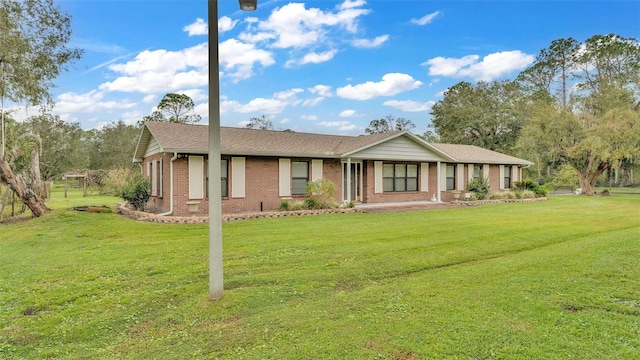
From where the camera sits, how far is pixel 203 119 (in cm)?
4500

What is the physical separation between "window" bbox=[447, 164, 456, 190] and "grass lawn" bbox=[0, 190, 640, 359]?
11.5 metres

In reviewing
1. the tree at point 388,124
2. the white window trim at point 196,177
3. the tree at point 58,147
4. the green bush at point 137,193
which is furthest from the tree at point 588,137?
the tree at point 58,147

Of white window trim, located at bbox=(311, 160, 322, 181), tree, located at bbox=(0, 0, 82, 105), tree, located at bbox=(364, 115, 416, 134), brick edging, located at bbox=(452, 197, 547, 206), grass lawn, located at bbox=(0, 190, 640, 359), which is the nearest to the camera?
grass lawn, located at bbox=(0, 190, 640, 359)

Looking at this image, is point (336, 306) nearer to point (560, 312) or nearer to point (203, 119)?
point (560, 312)

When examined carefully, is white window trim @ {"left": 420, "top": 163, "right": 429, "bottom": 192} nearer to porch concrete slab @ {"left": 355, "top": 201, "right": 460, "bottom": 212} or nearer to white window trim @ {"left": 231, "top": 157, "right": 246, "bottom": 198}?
porch concrete slab @ {"left": 355, "top": 201, "right": 460, "bottom": 212}

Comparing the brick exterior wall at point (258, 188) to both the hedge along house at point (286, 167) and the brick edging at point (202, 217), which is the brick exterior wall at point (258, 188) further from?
the brick edging at point (202, 217)

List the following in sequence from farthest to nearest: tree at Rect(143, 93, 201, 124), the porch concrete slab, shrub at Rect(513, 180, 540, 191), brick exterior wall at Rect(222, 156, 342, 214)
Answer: tree at Rect(143, 93, 201, 124) < shrub at Rect(513, 180, 540, 191) < the porch concrete slab < brick exterior wall at Rect(222, 156, 342, 214)

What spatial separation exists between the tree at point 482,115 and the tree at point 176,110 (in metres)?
29.6

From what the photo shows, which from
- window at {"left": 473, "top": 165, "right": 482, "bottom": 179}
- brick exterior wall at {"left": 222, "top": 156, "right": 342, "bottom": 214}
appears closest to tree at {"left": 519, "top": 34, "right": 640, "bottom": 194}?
window at {"left": 473, "top": 165, "right": 482, "bottom": 179}

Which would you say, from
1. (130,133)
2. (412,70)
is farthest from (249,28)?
(130,133)

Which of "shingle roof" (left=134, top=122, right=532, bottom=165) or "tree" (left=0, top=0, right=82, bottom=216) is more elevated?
"tree" (left=0, top=0, right=82, bottom=216)

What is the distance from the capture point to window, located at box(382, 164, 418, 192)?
59.8ft

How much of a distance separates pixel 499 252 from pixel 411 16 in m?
10.9

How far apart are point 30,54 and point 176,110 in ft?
104
